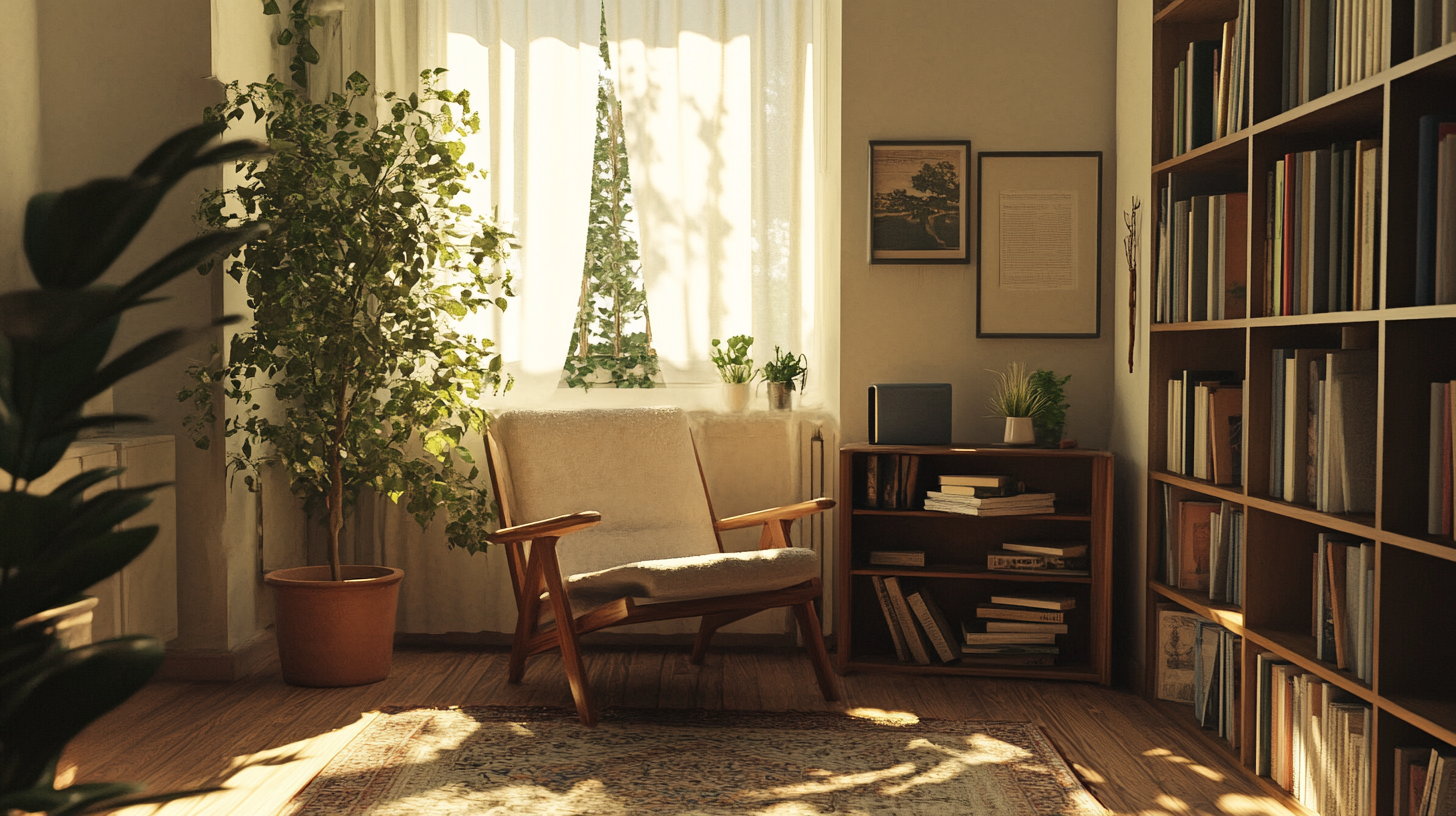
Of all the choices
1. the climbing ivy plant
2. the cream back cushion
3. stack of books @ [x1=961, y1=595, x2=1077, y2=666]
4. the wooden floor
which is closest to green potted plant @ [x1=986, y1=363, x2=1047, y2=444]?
stack of books @ [x1=961, y1=595, x2=1077, y2=666]

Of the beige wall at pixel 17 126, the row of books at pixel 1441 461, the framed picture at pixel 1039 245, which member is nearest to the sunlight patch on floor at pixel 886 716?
the framed picture at pixel 1039 245

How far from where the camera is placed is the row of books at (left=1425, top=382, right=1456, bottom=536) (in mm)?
1854

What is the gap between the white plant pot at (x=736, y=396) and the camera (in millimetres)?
3715

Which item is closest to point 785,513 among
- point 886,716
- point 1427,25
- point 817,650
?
point 817,650

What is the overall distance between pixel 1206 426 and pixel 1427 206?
1093 millimetres

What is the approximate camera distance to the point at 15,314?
1.07ft

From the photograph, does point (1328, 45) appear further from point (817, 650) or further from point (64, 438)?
point (64, 438)

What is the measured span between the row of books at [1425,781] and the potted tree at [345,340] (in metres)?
2.39

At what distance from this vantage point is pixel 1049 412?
11.1ft

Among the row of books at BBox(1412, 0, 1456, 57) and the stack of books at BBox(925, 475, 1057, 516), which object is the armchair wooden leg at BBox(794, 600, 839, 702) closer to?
the stack of books at BBox(925, 475, 1057, 516)

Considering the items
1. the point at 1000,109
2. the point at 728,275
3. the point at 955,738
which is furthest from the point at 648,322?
the point at 955,738

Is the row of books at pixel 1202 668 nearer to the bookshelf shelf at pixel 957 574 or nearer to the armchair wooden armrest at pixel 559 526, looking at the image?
the bookshelf shelf at pixel 957 574

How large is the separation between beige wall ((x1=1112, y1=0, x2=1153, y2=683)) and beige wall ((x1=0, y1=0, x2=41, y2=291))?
3.27 meters

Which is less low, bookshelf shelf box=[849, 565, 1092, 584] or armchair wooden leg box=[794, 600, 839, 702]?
bookshelf shelf box=[849, 565, 1092, 584]
